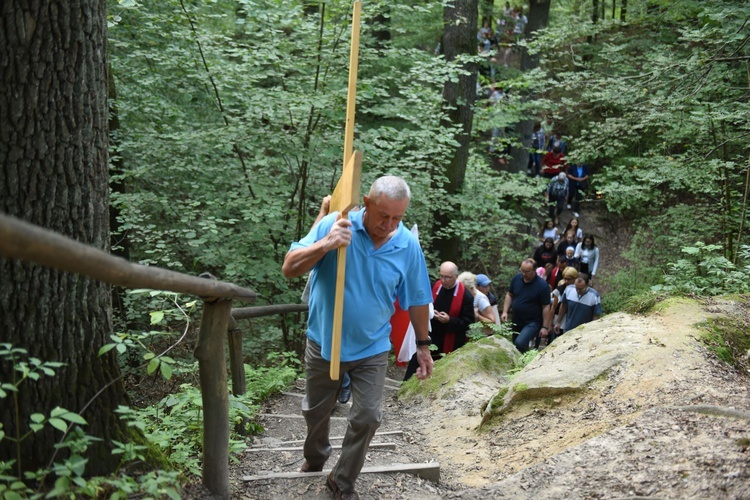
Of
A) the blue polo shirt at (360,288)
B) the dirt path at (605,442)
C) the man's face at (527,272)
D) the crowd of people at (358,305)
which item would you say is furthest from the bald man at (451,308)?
the blue polo shirt at (360,288)

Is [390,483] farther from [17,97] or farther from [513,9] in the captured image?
[513,9]

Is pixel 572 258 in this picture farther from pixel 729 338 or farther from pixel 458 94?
pixel 729 338

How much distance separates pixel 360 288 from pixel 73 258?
2265 millimetres

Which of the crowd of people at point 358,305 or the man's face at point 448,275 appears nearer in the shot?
the crowd of people at point 358,305

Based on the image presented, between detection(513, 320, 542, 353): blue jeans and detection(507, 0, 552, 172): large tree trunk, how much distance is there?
8605 mm

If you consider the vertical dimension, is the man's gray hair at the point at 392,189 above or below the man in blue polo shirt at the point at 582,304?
above

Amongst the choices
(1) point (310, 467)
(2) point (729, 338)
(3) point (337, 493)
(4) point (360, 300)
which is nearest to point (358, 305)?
(4) point (360, 300)

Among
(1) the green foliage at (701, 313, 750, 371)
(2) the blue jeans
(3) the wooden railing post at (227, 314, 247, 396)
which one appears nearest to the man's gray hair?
(3) the wooden railing post at (227, 314, 247, 396)

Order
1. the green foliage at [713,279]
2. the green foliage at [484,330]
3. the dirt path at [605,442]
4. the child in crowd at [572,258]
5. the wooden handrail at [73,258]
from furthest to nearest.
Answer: the child in crowd at [572,258] → the green foliage at [484,330] → the green foliage at [713,279] → the dirt path at [605,442] → the wooden handrail at [73,258]

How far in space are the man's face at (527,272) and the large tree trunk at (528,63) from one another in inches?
323

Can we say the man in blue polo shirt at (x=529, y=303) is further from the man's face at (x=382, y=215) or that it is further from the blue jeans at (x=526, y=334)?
the man's face at (x=382, y=215)

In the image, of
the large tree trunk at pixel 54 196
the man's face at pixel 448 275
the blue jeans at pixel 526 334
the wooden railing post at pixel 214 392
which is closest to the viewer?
the large tree trunk at pixel 54 196

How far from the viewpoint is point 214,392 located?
3.57m

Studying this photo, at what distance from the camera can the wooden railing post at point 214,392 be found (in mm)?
3494
